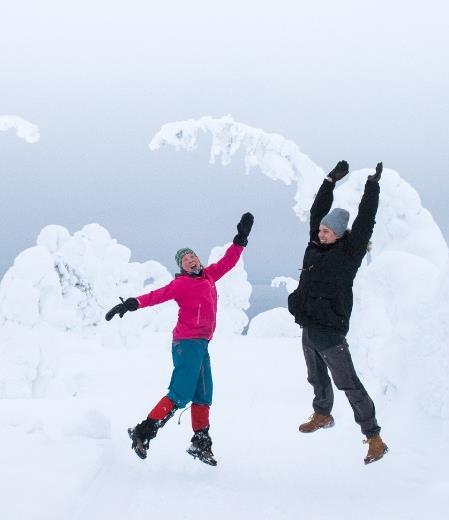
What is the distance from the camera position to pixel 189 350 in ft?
16.8

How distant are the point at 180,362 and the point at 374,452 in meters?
1.77

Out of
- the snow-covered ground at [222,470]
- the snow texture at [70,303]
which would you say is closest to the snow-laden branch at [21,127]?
the snow-covered ground at [222,470]

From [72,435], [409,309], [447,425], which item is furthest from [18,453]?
[409,309]

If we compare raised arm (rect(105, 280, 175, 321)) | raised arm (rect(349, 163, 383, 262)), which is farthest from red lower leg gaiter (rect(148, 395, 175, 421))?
raised arm (rect(349, 163, 383, 262))

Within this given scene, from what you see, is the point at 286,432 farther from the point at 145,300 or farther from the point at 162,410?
the point at 145,300

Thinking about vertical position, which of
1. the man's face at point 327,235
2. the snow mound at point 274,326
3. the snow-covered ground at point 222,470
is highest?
the snow mound at point 274,326

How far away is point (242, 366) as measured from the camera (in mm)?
20406

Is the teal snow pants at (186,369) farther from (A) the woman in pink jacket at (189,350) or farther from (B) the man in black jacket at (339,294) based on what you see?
(B) the man in black jacket at (339,294)

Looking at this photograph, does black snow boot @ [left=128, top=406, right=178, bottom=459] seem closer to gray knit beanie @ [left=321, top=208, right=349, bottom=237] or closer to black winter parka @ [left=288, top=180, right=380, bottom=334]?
black winter parka @ [left=288, top=180, right=380, bottom=334]

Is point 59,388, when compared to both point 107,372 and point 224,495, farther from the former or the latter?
point 224,495

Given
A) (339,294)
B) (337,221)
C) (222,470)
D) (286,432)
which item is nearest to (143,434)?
(222,470)

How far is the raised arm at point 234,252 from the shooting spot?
5.50 meters

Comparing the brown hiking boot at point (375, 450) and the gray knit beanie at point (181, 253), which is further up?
the gray knit beanie at point (181, 253)

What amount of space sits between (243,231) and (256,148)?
617cm
